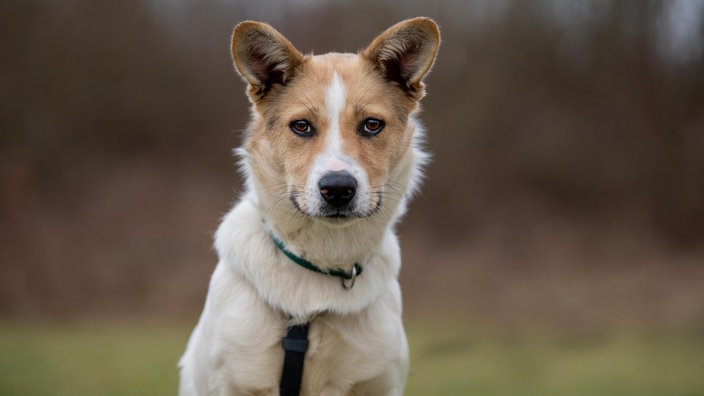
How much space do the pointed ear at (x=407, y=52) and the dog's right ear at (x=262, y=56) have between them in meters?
0.40

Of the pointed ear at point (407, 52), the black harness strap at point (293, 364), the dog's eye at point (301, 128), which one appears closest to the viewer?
the black harness strap at point (293, 364)

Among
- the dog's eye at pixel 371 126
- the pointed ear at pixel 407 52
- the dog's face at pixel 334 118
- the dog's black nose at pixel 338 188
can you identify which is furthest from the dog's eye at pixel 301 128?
the pointed ear at pixel 407 52

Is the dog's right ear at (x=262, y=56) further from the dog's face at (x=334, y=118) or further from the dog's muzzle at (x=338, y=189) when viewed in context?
the dog's muzzle at (x=338, y=189)

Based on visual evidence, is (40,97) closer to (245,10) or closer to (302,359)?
(245,10)

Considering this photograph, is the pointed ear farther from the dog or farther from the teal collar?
the teal collar

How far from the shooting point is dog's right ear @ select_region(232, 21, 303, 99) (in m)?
3.73

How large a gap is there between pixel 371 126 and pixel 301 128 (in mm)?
341

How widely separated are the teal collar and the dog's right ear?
0.79 m

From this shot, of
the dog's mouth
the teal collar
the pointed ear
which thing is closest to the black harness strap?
the teal collar

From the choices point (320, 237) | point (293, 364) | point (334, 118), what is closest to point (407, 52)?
point (334, 118)

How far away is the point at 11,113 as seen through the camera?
1470 centimetres

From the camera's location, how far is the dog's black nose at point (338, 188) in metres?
3.42

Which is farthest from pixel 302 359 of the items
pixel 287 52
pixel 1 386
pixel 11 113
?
pixel 11 113

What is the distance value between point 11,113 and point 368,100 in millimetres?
12829
